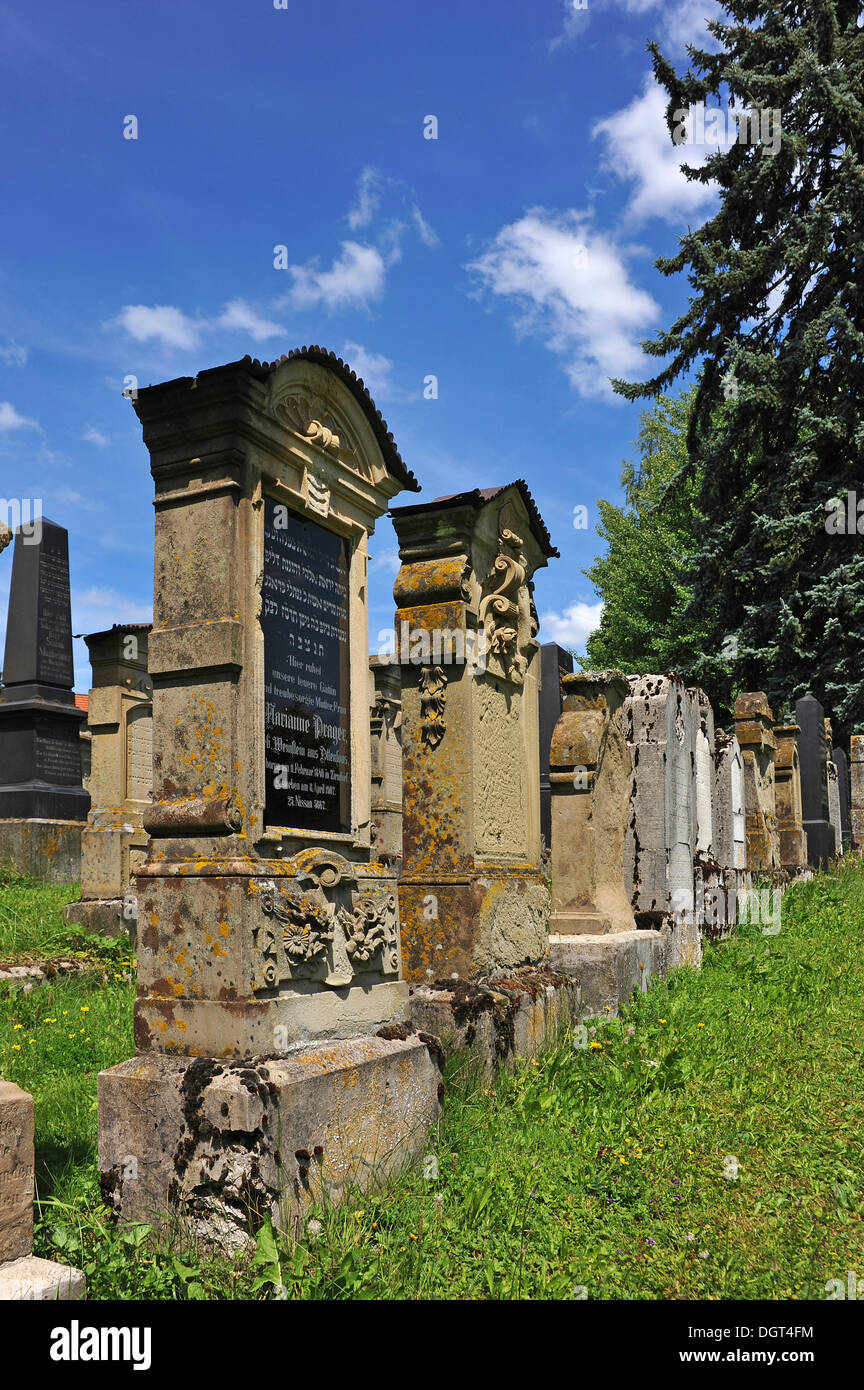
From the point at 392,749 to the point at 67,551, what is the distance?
206 inches

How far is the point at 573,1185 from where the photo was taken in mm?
4176

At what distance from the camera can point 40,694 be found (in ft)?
41.9

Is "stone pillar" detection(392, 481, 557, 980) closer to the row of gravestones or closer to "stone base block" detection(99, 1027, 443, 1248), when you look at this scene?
the row of gravestones

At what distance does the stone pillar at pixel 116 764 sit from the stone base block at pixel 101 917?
7 centimetres

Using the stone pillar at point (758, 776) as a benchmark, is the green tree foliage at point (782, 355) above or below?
above

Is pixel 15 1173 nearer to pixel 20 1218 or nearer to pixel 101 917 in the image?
pixel 20 1218

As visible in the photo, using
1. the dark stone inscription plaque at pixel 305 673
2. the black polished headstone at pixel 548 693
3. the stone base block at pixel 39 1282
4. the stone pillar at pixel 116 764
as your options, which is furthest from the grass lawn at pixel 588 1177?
the black polished headstone at pixel 548 693

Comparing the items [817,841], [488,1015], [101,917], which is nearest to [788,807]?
[817,841]

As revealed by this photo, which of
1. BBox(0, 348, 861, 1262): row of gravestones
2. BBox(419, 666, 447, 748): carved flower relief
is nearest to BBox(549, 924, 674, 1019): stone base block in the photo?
BBox(0, 348, 861, 1262): row of gravestones

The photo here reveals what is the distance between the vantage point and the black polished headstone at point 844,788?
19.2 m

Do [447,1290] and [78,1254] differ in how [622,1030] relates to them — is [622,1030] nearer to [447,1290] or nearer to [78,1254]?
[447,1290]

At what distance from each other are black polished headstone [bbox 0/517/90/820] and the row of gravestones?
25.1ft

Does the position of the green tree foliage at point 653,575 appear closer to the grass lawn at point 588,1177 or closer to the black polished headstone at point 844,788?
the black polished headstone at point 844,788

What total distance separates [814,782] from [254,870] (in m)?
14.1
